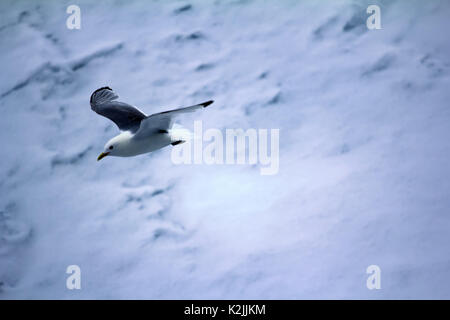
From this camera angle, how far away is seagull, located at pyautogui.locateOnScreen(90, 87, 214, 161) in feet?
7.89

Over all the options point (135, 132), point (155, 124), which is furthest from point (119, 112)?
point (155, 124)

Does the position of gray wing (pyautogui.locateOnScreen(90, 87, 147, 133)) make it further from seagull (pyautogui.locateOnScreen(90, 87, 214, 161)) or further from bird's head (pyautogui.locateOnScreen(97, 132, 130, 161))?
bird's head (pyautogui.locateOnScreen(97, 132, 130, 161))

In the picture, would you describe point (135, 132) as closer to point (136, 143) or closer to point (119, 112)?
point (136, 143)

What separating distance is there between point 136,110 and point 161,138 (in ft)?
0.85

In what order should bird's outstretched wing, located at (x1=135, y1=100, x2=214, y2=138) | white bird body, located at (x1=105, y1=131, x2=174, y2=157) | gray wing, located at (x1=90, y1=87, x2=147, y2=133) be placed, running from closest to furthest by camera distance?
bird's outstretched wing, located at (x1=135, y1=100, x2=214, y2=138) → white bird body, located at (x1=105, y1=131, x2=174, y2=157) → gray wing, located at (x1=90, y1=87, x2=147, y2=133)

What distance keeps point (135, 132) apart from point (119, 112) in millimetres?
216

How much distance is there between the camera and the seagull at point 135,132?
241 cm

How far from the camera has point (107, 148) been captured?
2.48m

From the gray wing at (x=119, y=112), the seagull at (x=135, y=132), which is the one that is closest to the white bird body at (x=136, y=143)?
the seagull at (x=135, y=132)

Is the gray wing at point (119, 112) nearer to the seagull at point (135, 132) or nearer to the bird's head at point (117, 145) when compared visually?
the seagull at point (135, 132)

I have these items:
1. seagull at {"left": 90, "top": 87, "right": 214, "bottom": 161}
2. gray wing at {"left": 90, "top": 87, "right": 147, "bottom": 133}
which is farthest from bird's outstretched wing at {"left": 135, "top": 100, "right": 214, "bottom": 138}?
gray wing at {"left": 90, "top": 87, "right": 147, "bottom": 133}

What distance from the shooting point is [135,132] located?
2.49 meters

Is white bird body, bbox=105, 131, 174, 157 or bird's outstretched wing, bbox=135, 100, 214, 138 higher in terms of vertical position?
bird's outstretched wing, bbox=135, 100, 214, 138

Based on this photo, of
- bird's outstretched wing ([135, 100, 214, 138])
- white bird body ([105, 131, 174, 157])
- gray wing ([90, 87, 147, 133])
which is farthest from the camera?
gray wing ([90, 87, 147, 133])
